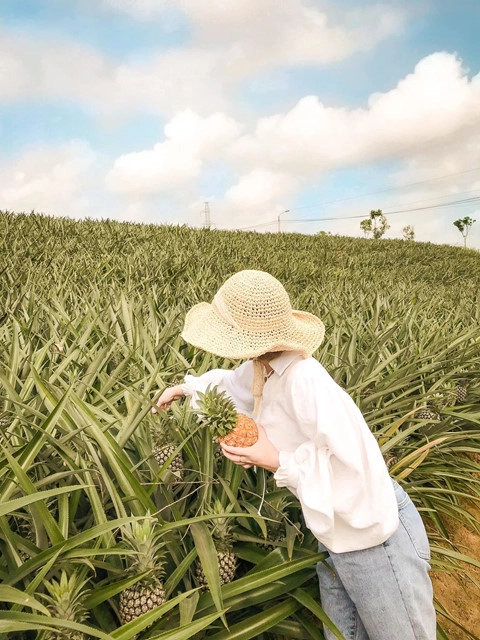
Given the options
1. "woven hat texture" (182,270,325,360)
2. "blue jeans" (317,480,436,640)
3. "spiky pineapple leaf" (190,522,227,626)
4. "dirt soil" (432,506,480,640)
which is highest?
"woven hat texture" (182,270,325,360)

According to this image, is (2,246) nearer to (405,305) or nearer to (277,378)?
(405,305)

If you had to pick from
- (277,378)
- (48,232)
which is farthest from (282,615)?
(48,232)

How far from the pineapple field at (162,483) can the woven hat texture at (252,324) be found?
34 cm

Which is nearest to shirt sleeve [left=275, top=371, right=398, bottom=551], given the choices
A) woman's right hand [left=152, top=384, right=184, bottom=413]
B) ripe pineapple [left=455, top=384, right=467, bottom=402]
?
woman's right hand [left=152, top=384, right=184, bottom=413]

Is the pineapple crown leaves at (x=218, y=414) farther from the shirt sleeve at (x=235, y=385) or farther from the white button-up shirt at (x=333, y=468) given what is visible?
the shirt sleeve at (x=235, y=385)

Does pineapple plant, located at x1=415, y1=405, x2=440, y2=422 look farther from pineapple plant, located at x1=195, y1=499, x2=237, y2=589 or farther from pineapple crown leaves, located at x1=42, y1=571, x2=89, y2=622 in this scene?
pineapple crown leaves, located at x1=42, y1=571, x2=89, y2=622

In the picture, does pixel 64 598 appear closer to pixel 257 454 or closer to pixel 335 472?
pixel 257 454

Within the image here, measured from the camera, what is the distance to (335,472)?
1.29 metres

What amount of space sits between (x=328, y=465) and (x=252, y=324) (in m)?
0.42

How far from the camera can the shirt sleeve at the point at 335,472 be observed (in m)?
1.25

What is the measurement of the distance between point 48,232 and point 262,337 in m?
7.04

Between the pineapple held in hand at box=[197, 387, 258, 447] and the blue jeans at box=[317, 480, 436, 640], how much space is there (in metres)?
0.44

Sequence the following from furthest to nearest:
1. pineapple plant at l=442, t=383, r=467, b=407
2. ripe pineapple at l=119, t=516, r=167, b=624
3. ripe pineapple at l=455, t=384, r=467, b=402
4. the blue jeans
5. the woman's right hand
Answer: ripe pineapple at l=455, t=384, r=467, b=402, pineapple plant at l=442, t=383, r=467, b=407, the woman's right hand, the blue jeans, ripe pineapple at l=119, t=516, r=167, b=624

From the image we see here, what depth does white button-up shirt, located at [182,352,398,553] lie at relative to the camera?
49.1 inches
